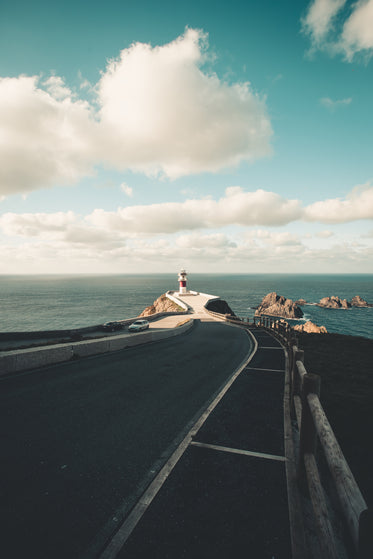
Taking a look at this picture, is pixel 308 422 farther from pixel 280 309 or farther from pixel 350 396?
pixel 280 309

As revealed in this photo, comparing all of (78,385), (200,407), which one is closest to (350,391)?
(200,407)

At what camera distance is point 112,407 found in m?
6.27

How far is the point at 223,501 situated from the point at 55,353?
9114mm

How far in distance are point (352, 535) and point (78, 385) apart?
7900 millimetres

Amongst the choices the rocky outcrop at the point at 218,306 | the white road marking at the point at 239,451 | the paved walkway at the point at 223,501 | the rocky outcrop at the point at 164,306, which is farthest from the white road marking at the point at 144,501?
the rocky outcrop at the point at 164,306

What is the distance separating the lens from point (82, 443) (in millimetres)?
4715

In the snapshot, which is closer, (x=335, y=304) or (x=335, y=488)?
(x=335, y=488)

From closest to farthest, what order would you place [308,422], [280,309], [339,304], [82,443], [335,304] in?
[308,422] < [82,443] < [280,309] < [339,304] < [335,304]

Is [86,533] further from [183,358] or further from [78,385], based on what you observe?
[183,358]

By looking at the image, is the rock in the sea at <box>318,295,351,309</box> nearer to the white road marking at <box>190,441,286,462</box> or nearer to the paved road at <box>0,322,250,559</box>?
the paved road at <box>0,322,250,559</box>

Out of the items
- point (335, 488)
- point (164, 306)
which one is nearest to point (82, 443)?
point (335, 488)

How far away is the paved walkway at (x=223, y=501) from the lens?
8.97 ft

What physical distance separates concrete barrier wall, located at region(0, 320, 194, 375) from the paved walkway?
743 cm

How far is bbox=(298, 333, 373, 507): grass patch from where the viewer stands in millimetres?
4215
